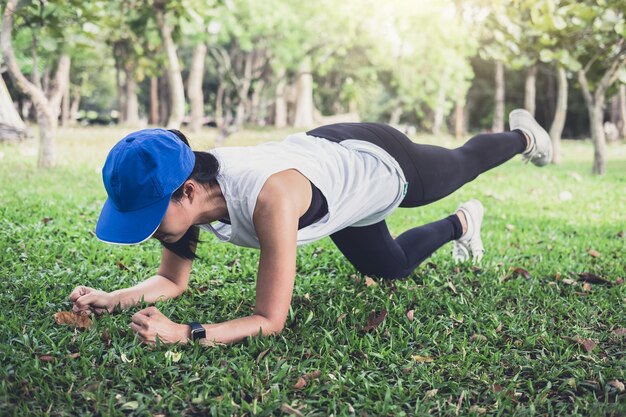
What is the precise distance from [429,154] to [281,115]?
2371cm

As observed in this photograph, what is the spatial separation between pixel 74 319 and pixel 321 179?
131cm

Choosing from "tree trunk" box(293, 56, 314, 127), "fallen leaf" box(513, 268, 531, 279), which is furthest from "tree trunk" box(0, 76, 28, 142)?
"tree trunk" box(293, 56, 314, 127)

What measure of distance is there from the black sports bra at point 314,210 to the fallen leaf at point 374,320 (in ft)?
2.15

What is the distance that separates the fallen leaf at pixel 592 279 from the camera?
3.99 m

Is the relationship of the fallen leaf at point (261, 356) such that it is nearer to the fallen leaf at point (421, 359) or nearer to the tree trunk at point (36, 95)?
the fallen leaf at point (421, 359)

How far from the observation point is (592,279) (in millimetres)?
4031

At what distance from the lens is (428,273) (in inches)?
159

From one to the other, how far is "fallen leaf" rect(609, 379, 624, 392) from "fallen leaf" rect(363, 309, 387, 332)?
3.45 ft

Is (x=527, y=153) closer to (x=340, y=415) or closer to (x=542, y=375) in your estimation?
(x=542, y=375)

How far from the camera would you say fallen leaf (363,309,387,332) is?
10.2 feet

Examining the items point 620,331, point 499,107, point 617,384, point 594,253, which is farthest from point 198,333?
point 499,107

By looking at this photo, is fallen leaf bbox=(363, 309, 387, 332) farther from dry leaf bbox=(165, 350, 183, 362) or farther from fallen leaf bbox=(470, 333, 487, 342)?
dry leaf bbox=(165, 350, 183, 362)

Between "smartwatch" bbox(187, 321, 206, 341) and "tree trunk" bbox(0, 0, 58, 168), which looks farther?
"tree trunk" bbox(0, 0, 58, 168)

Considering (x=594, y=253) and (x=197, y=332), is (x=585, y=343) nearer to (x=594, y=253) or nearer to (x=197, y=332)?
(x=197, y=332)
